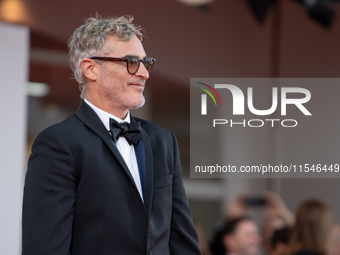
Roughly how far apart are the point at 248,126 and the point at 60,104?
6.69 feet

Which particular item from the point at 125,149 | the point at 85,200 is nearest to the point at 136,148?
the point at 125,149

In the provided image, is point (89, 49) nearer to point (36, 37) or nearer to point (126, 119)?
point (126, 119)

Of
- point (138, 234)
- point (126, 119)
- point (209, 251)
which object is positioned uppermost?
point (126, 119)

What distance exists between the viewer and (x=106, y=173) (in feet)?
5.84

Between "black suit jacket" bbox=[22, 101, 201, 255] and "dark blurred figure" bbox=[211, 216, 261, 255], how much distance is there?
3.65 meters

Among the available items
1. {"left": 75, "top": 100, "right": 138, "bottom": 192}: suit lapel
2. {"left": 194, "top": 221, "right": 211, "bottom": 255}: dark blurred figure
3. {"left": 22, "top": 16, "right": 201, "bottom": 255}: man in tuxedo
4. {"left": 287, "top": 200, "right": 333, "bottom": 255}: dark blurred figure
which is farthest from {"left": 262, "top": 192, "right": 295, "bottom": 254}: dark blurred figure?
{"left": 75, "top": 100, "right": 138, "bottom": 192}: suit lapel

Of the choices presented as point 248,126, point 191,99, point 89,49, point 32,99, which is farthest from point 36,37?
point 89,49

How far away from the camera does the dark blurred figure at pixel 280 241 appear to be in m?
5.33

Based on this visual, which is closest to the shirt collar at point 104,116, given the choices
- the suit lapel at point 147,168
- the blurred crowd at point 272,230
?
the suit lapel at point 147,168

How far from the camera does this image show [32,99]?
5035 mm

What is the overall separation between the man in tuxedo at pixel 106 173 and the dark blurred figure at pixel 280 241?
354 centimetres

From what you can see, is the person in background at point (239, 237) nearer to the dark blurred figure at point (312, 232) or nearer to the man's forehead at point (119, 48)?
the dark blurred figure at point (312, 232)

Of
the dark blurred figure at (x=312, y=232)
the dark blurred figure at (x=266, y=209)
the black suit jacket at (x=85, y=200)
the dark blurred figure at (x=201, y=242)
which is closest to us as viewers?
the black suit jacket at (x=85, y=200)

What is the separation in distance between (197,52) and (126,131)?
13.1ft
